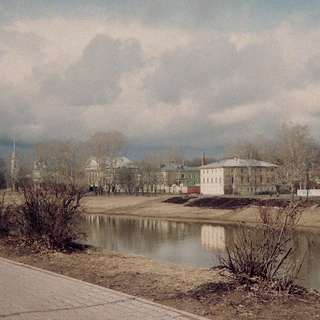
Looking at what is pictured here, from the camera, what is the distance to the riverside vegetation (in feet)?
25.0

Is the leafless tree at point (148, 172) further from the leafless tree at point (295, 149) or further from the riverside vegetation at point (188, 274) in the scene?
the riverside vegetation at point (188, 274)

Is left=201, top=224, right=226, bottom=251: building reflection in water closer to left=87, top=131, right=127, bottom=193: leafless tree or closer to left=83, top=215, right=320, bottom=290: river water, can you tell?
left=83, top=215, right=320, bottom=290: river water

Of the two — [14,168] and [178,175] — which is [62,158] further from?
[178,175]

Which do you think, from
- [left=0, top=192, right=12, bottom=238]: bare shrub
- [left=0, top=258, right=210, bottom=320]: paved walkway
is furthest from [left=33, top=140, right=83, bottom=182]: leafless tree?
[left=0, top=258, right=210, bottom=320]: paved walkway

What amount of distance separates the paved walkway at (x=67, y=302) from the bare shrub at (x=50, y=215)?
4608 mm

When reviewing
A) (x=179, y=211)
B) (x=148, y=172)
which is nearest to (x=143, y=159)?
(x=148, y=172)

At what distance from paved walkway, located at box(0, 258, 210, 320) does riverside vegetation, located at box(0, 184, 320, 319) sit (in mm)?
610

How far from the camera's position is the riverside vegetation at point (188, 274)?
7.62 m

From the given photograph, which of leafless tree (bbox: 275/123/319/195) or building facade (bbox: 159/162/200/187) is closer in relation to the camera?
leafless tree (bbox: 275/123/319/195)

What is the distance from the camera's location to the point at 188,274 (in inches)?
458

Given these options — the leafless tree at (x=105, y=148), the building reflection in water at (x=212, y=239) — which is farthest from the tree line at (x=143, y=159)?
the building reflection in water at (x=212, y=239)

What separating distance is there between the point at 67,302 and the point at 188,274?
4839 mm

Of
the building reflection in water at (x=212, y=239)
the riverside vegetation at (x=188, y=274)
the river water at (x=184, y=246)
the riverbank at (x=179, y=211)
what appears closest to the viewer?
the riverside vegetation at (x=188, y=274)

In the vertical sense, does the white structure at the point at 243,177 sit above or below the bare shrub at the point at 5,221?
above
